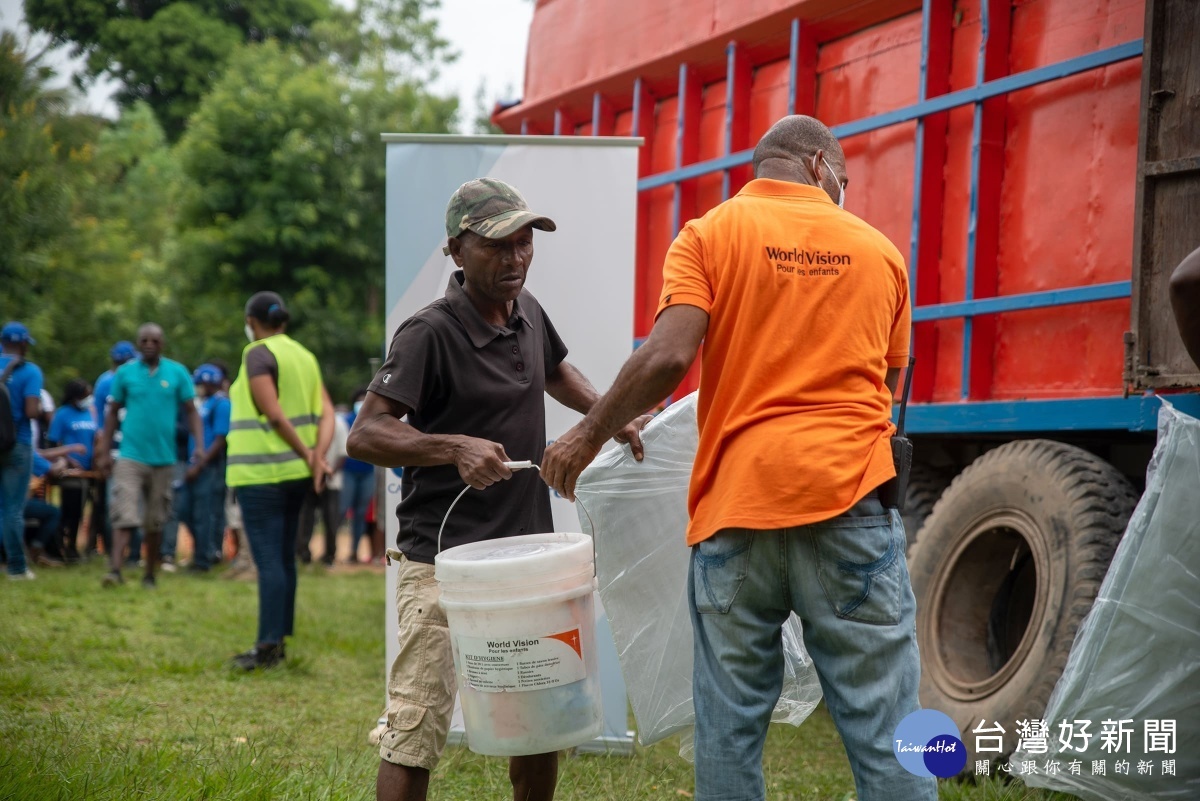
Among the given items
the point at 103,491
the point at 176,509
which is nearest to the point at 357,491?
the point at 176,509

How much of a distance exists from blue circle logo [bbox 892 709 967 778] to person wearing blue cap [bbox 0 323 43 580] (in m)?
8.63

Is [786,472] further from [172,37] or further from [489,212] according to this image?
[172,37]

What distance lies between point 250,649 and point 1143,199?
17.6 ft

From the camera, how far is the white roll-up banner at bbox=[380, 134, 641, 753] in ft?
16.2

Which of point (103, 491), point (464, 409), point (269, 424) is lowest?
point (103, 491)

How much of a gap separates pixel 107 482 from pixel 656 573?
8.45m

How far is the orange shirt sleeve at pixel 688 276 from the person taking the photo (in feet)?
9.09

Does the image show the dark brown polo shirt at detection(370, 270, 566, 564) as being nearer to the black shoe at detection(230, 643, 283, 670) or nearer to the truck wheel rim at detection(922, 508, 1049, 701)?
the truck wheel rim at detection(922, 508, 1049, 701)

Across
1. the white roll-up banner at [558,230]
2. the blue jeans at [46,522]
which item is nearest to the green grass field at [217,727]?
the white roll-up banner at [558,230]

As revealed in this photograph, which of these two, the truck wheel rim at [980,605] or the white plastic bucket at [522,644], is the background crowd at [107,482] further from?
the white plastic bucket at [522,644]

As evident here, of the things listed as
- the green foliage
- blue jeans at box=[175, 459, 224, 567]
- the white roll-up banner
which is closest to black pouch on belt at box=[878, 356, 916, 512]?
the white roll-up banner

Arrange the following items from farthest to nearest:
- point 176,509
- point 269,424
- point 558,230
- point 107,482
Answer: point 176,509, point 107,482, point 269,424, point 558,230

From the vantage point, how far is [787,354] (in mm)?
2750

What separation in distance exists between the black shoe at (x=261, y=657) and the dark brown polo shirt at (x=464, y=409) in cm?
357
